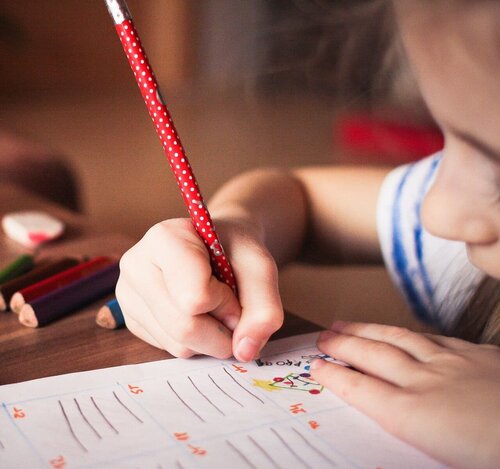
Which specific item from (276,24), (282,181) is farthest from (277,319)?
(276,24)

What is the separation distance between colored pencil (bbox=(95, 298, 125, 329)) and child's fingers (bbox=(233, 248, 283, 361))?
0.29ft

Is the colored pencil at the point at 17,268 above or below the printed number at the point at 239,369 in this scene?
above

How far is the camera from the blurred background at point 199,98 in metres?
0.57

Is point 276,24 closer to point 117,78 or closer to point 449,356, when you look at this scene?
point 449,356

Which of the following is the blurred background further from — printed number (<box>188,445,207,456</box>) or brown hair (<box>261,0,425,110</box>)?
printed number (<box>188,445,207,456</box>)

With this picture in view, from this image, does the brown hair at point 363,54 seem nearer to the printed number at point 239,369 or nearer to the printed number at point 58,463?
the printed number at point 239,369

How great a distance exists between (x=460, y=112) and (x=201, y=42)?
3.27 m

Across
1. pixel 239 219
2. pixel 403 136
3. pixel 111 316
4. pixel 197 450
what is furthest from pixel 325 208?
Answer: pixel 197 450

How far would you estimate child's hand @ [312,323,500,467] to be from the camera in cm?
30

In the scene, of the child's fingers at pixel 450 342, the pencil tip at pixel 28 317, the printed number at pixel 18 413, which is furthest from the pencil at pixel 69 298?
the child's fingers at pixel 450 342

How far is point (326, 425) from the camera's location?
1.07 feet

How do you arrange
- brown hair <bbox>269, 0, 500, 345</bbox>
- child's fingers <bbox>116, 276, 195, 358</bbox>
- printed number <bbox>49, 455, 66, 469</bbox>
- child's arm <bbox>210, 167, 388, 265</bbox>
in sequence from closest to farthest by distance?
printed number <bbox>49, 455, 66, 469</bbox>
child's fingers <bbox>116, 276, 195, 358</bbox>
brown hair <bbox>269, 0, 500, 345</bbox>
child's arm <bbox>210, 167, 388, 265</bbox>

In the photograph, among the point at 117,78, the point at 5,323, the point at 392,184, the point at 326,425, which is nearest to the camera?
the point at 326,425

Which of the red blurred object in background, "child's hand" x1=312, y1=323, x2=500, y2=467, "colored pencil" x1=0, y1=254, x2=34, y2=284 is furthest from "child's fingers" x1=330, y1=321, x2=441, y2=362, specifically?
"colored pencil" x1=0, y1=254, x2=34, y2=284
